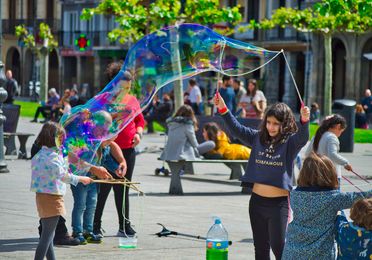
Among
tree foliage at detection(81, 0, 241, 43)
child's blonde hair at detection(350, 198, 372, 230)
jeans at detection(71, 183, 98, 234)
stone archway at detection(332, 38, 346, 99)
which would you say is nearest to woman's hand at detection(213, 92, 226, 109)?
child's blonde hair at detection(350, 198, 372, 230)

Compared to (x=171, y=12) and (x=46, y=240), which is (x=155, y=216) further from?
(x=171, y=12)

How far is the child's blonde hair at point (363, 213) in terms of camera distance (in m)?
6.65

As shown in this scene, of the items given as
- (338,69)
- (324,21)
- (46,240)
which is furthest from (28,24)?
(46,240)

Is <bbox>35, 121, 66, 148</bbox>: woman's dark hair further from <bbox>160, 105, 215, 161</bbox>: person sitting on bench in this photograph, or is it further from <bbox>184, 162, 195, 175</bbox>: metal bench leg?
<bbox>184, 162, 195, 175</bbox>: metal bench leg

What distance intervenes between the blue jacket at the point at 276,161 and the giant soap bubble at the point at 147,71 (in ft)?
6.28

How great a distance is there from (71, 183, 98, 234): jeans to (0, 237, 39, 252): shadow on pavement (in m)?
0.45

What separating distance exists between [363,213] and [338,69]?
4544 centimetres

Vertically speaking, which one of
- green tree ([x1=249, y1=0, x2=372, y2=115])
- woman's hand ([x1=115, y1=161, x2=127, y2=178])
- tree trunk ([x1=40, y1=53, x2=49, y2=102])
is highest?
green tree ([x1=249, y1=0, x2=372, y2=115])

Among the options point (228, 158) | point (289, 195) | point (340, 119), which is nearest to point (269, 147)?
point (289, 195)

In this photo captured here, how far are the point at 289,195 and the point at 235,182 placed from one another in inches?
386

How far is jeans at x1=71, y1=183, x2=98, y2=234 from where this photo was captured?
35.5ft

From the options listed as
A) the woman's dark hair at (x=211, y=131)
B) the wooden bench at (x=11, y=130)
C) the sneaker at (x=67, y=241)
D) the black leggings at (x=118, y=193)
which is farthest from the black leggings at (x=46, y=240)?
the wooden bench at (x=11, y=130)

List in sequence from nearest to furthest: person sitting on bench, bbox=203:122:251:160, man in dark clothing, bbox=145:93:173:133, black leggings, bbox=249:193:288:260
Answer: black leggings, bbox=249:193:288:260, person sitting on bench, bbox=203:122:251:160, man in dark clothing, bbox=145:93:173:133

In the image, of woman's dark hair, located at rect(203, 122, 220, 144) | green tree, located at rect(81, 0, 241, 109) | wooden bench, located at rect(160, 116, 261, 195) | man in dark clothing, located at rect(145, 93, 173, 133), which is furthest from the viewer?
man in dark clothing, located at rect(145, 93, 173, 133)
